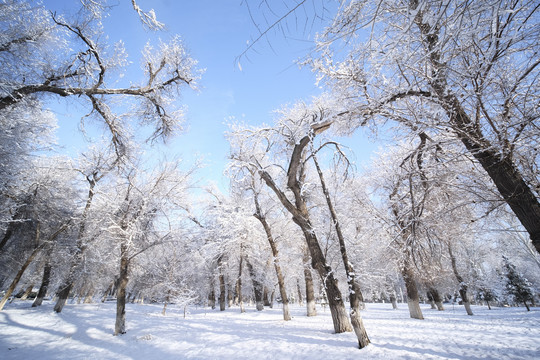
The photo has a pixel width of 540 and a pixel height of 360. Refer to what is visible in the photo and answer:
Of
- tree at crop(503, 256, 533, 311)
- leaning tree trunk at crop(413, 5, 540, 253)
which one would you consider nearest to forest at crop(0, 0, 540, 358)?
leaning tree trunk at crop(413, 5, 540, 253)

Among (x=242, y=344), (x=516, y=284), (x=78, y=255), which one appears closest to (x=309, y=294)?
(x=242, y=344)

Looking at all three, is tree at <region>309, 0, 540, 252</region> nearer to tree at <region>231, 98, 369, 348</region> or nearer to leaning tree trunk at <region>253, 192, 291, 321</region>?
tree at <region>231, 98, 369, 348</region>

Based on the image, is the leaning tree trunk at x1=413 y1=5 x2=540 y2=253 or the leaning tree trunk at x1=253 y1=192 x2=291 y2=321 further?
the leaning tree trunk at x1=253 y1=192 x2=291 y2=321

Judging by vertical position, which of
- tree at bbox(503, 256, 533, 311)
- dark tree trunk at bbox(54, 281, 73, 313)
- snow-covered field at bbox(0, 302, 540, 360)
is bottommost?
snow-covered field at bbox(0, 302, 540, 360)

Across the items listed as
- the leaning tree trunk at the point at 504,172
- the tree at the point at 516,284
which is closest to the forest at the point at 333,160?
the leaning tree trunk at the point at 504,172

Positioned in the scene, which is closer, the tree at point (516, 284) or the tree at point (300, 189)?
the tree at point (300, 189)

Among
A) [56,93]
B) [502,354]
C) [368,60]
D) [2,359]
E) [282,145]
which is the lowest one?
[2,359]

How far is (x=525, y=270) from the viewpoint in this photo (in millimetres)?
35062

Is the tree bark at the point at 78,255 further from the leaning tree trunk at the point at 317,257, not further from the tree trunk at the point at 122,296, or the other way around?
the leaning tree trunk at the point at 317,257

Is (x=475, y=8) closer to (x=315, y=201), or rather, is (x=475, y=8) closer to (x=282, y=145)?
(x=282, y=145)

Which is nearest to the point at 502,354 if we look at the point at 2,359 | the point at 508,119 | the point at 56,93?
the point at 508,119

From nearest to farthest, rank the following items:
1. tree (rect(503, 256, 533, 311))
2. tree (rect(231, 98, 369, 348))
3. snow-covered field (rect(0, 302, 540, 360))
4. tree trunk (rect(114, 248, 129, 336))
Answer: snow-covered field (rect(0, 302, 540, 360))
tree (rect(231, 98, 369, 348))
tree trunk (rect(114, 248, 129, 336))
tree (rect(503, 256, 533, 311))

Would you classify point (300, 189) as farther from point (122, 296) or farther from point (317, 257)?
point (122, 296)

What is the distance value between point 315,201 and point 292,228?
3315 mm
